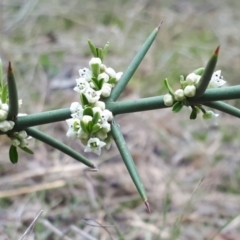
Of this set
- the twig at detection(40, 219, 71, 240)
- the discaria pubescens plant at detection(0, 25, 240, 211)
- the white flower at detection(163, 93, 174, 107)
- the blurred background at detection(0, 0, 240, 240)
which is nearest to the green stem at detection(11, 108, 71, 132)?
the discaria pubescens plant at detection(0, 25, 240, 211)

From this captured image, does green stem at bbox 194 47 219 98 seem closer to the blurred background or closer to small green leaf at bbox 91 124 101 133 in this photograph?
small green leaf at bbox 91 124 101 133

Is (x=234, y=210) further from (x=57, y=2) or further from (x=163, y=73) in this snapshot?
(x=57, y=2)

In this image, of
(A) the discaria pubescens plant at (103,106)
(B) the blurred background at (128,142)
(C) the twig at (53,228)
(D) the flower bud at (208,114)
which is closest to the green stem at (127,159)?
(A) the discaria pubescens plant at (103,106)

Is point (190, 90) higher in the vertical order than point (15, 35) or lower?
higher

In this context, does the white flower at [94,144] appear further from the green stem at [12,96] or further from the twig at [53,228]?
the twig at [53,228]

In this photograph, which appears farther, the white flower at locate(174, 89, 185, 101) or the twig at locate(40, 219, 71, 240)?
the twig at locate(40, 219, 71, 240)

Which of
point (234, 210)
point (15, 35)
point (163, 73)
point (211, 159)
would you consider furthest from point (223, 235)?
point (15, 35)

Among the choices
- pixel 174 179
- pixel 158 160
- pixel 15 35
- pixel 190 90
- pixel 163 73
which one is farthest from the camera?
pixel 15 35

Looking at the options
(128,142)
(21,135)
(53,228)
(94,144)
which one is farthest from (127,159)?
(128,142)
